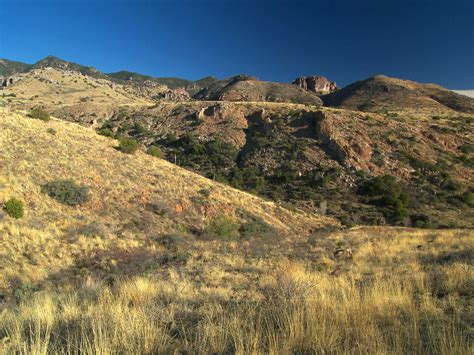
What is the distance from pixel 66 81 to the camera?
290 ft

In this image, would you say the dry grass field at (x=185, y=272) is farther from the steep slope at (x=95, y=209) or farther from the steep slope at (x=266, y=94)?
the steep slope at (x=266, y=94)

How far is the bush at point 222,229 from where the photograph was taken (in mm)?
18625

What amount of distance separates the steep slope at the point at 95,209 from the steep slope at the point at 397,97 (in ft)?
162

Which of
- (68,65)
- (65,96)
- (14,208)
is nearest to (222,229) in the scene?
(14,208)

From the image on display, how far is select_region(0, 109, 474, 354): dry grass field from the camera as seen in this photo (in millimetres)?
3320

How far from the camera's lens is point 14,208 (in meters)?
13.7

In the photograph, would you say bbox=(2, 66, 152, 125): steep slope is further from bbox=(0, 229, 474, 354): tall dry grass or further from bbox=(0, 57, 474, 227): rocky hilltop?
bbox=(0, 229, 474, 354): tall dry grass

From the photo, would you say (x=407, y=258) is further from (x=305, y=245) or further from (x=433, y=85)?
(x=433, y=85)

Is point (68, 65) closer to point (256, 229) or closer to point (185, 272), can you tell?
point (256, 229)

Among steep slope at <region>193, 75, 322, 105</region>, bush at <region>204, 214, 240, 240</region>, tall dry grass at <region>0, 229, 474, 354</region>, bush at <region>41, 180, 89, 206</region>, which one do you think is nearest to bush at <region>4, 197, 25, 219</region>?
bush at <region>41, 180, 89, 206</region>

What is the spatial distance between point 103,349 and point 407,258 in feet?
33.1

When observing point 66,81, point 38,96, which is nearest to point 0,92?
point 38,96

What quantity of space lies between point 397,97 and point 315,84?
5470cm

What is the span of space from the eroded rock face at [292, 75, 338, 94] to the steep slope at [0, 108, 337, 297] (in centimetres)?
10283
